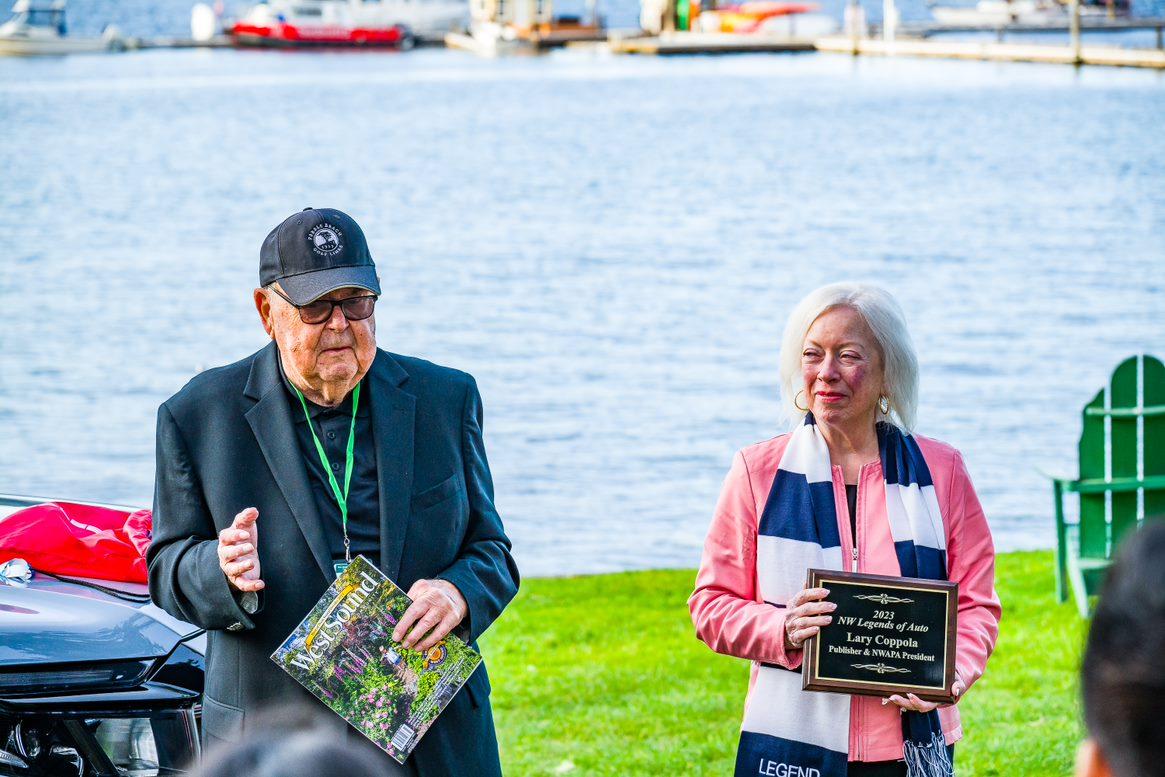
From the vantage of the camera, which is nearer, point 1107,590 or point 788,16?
point 1107,590

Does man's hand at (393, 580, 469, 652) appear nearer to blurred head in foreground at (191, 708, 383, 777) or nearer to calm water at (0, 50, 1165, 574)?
blurred head in foreground at (191, 708, 383, 777)

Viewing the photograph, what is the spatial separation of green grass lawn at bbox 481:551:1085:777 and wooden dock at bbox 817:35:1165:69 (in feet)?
228

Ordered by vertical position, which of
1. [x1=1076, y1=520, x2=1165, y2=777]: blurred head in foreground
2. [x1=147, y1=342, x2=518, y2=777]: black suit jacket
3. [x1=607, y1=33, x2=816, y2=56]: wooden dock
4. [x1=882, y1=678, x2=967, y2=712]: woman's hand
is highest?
[x1=607, y1=33, x2=816, y2=56]: wooden dock

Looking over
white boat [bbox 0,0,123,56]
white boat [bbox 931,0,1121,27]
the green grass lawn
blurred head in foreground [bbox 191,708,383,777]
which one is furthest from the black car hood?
white boat [bbox 931,0,1121,27]

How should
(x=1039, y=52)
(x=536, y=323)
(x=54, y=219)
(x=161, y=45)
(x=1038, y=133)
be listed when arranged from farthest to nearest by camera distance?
(x=161, y=45), (x=1039, y=52), (x=1038, y=133), (x=54, y=219), (x=536, y=323)

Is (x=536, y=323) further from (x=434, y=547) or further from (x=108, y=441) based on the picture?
(x=434, y=547)

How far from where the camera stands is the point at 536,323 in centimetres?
2203

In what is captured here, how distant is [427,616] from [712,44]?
323 ft

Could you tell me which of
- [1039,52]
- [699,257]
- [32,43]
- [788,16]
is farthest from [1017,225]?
[32,43]

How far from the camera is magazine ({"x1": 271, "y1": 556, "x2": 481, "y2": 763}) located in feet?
10.9

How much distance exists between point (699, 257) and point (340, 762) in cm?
2752

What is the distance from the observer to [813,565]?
366 centimetres

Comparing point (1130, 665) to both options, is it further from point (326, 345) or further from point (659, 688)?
point (659, 688)

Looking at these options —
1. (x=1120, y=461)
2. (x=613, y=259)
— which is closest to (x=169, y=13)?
(x=613, y=259)
